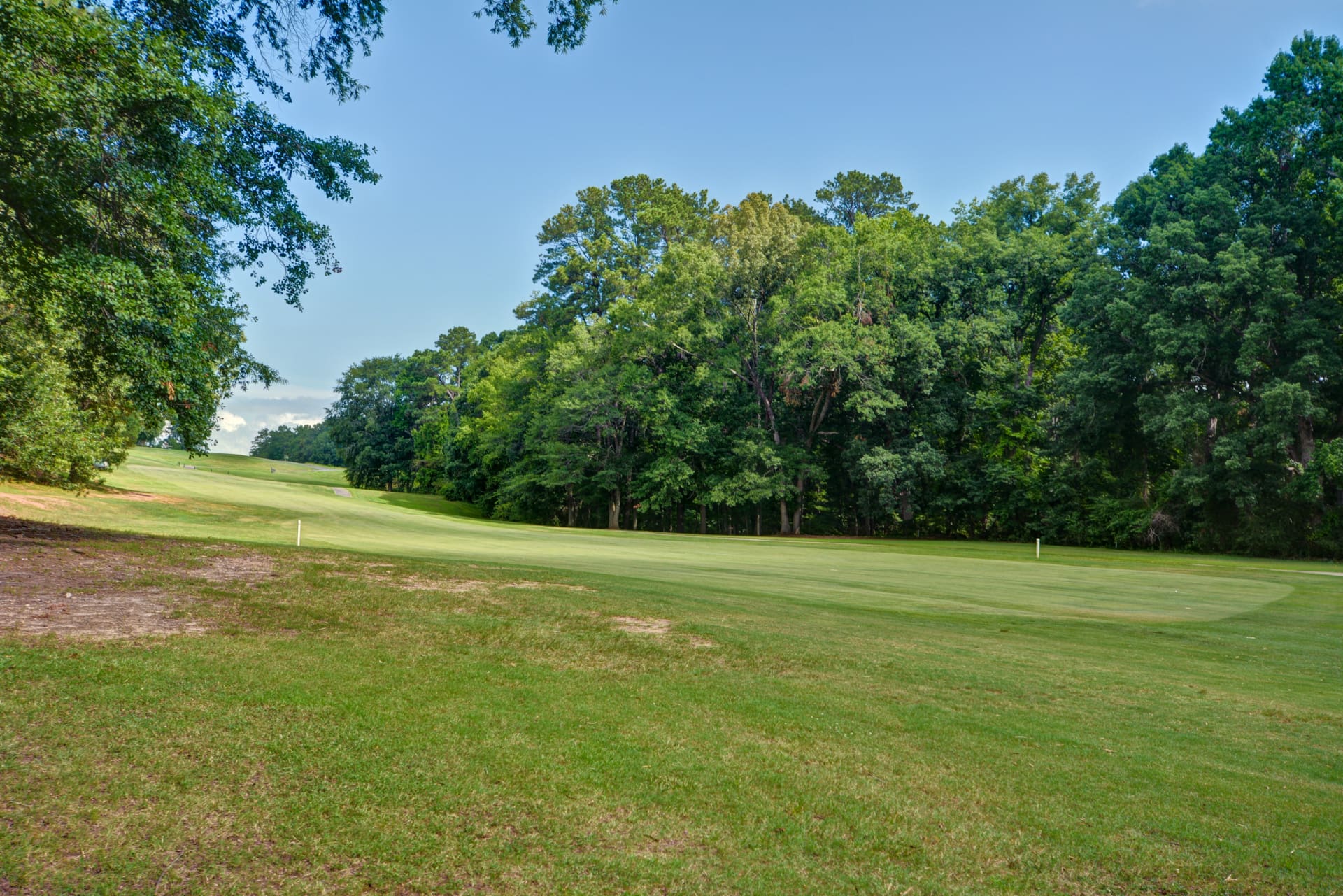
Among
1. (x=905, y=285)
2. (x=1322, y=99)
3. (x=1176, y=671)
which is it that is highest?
(x=1322, y=99)

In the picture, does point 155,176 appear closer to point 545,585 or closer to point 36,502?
point 545,585

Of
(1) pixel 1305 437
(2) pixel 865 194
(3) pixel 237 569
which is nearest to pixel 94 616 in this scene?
(3) pixel 237 569

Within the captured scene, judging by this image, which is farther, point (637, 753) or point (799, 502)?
point (799, 502)

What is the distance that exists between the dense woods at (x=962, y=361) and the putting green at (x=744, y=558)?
844 centimetres

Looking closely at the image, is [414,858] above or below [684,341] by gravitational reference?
below

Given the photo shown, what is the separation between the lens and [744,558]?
2520 cm

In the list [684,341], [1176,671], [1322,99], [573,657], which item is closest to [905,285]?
[684,341]

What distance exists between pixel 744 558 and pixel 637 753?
2024 centimetres

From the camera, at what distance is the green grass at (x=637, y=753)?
12.5ft

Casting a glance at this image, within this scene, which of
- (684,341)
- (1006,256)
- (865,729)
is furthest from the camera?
(684,341)

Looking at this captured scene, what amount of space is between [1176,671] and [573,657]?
7.17 m

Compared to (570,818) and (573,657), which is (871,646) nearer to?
(573,657)

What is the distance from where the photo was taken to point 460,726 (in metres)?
5.42

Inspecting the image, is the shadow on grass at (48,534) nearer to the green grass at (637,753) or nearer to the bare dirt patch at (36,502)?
the green grass at (637,753)
